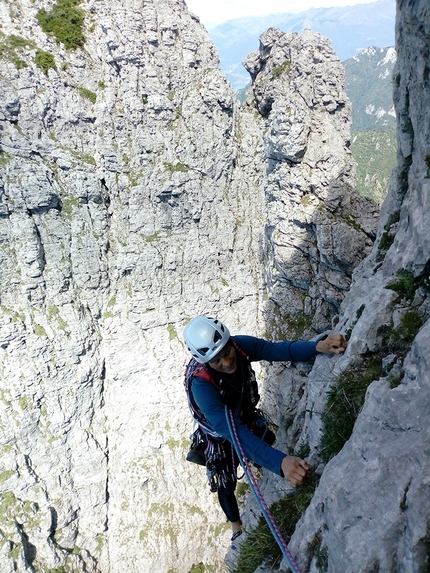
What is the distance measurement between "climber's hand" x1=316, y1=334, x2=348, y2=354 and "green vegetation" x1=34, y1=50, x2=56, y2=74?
36.1 meters

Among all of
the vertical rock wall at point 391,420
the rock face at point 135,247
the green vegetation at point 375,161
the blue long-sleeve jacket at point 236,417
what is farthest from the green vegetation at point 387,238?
the green vegetation at point 375,161

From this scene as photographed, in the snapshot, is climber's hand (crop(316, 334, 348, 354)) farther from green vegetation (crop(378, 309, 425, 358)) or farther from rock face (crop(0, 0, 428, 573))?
rock face (crop(0, 0, 428, 573))

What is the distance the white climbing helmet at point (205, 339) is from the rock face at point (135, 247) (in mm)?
18983

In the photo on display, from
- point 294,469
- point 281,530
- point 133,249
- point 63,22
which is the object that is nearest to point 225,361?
point 294,469

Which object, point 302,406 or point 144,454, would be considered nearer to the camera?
point 302,406

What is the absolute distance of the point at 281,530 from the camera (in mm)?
6355

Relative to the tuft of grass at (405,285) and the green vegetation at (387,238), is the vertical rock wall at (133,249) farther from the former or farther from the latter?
the tuft of grass at (405,285)

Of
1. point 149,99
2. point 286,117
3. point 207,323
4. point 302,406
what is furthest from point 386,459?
point 149,99

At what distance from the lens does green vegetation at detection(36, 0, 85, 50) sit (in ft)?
107

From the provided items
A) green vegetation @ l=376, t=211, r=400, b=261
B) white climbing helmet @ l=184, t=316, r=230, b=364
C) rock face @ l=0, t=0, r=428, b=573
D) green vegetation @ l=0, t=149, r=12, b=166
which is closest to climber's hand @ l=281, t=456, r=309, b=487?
white climbing helmet @ l=184, t=316, r=230, b=364

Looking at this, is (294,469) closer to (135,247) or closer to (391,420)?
(391,420)

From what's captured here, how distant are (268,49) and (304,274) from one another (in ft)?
63.0

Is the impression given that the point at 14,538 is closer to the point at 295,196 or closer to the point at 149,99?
the point at 295,196

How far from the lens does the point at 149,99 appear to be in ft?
111
